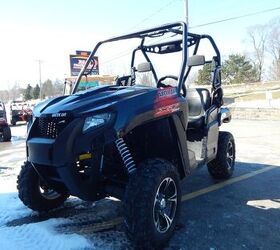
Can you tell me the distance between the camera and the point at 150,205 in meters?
3.36

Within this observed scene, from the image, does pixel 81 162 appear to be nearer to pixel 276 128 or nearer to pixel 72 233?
pixel 72 233

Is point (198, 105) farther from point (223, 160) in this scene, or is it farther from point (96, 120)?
point (96, 120)

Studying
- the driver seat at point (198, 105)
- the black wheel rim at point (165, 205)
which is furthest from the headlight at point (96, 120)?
the driver seat at point (198, 105)

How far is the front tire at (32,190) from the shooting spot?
14.3 ft

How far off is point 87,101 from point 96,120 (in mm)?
291

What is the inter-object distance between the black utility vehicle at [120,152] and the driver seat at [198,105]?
51cm

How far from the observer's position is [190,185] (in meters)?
5.81

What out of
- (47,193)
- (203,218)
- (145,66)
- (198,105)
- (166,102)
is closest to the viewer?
(166,102)

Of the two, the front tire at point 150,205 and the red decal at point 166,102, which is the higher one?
the red decal at point 166,102

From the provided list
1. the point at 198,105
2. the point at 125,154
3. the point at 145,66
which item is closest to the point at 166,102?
the point at 125,154

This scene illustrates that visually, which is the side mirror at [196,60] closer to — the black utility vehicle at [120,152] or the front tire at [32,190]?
the black utility vehicle at [120,152]

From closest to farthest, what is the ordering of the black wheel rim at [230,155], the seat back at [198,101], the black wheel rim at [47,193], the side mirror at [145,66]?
1. the black wheel rim at [47,193]
2. the seat back at [198,101]
3. the side mirror at [145,66]
4. the black wheel rim at [230,155]

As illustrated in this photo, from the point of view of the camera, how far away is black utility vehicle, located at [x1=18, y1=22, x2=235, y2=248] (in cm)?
333

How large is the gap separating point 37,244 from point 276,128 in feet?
34.9
